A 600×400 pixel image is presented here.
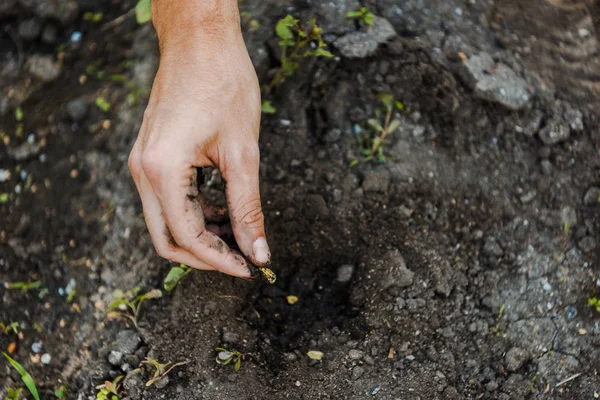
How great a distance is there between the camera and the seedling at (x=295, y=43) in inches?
A: 89.4

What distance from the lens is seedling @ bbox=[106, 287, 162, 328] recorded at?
212 cm

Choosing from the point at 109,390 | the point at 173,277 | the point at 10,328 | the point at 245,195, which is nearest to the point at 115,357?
the point at 109,390

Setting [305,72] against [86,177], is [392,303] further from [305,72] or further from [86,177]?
[86,177]

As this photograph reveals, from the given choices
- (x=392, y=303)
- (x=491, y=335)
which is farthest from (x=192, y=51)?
(x=491, y=335)

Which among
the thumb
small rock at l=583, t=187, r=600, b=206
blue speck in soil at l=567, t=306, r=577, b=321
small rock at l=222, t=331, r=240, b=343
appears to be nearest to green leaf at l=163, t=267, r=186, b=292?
small rock at l=222, t=331, r=240, b=343

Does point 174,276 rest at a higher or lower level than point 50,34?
lower

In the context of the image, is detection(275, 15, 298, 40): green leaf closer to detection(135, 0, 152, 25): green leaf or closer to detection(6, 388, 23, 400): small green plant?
detection(135, 0, 152, 25): green leaf

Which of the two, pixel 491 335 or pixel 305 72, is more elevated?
pixel 305 72

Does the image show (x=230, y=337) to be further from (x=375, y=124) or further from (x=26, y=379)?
(x=375, y=124)

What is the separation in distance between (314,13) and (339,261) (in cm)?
107

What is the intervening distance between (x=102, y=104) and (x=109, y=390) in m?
1.17

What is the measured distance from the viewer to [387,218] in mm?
2250

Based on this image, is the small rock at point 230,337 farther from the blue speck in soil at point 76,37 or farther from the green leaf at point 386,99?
the blue speck in soil at point 76,37

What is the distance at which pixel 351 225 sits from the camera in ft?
7.36
